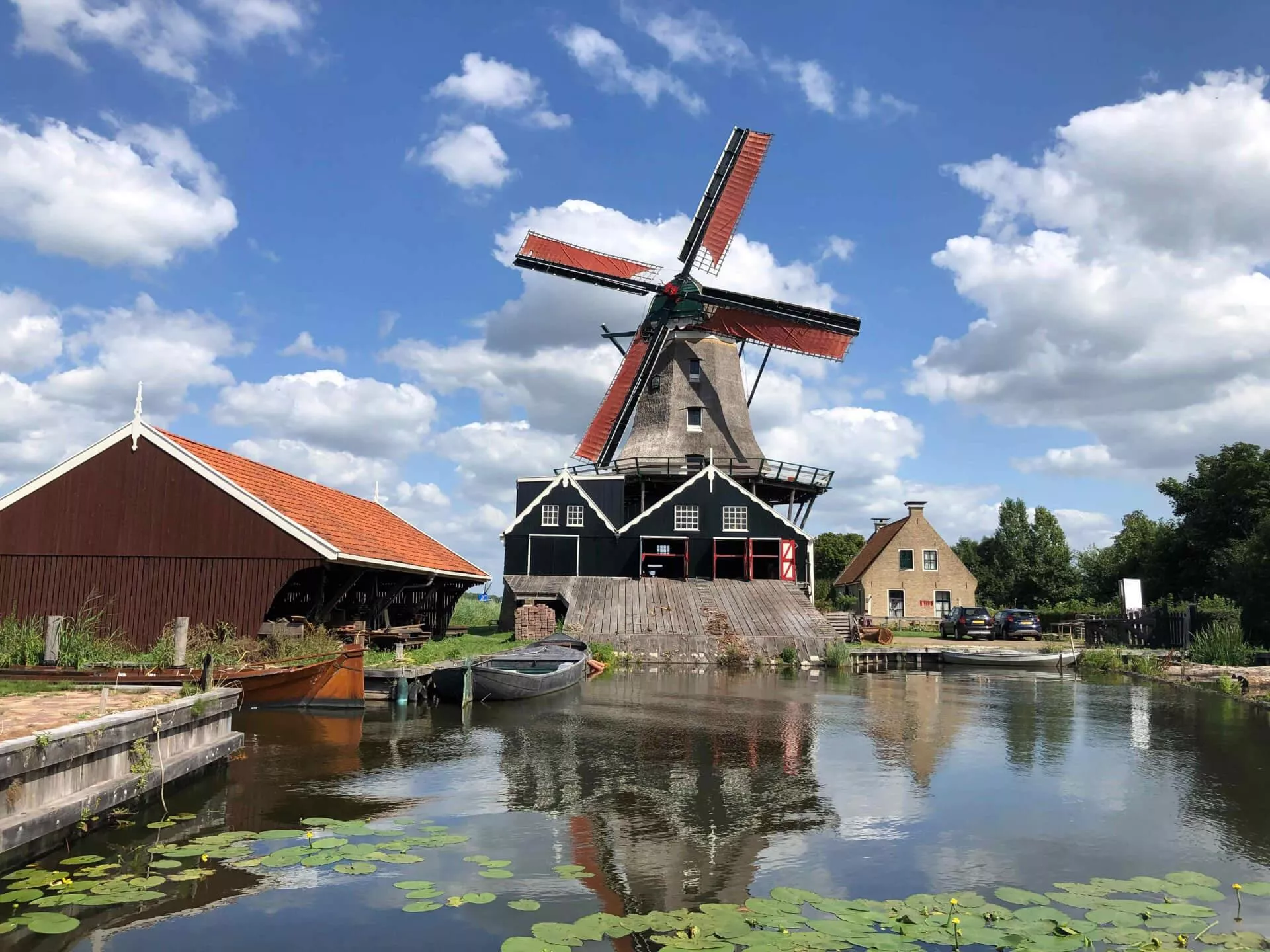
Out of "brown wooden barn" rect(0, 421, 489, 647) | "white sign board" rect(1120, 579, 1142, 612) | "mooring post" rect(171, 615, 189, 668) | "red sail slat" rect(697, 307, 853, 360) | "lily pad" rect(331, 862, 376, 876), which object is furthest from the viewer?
"red sail slat" rect(697, 307, 853, 360)

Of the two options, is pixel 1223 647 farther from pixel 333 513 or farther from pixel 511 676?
pixel 333 513

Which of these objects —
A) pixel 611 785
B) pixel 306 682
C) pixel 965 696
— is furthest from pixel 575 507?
pixel 611 785

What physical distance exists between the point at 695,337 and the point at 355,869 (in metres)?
35.4

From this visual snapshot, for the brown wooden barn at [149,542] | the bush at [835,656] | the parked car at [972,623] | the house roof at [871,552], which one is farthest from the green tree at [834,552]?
the brown wooden barn at [149,542]

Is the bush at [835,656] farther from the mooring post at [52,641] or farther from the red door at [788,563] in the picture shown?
the mooring post at [52,641]

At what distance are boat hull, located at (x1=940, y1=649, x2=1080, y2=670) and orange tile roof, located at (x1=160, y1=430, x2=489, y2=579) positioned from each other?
1807 centimetres

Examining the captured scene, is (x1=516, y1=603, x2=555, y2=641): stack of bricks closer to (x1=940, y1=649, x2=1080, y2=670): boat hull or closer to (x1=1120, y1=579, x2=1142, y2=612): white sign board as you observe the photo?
(x1=940, y1=649, x2=1080, y2=670): boat hull

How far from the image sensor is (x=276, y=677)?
1625 centimetres

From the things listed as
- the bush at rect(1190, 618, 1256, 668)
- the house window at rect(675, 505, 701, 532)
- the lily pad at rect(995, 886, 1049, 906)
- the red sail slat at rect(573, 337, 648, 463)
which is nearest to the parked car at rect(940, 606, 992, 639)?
the bush at rect(1190, 618, 1256, 668)

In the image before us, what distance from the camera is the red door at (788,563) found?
121 ft

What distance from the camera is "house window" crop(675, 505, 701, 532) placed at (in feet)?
121

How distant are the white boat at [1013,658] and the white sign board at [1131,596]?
17.9 feet

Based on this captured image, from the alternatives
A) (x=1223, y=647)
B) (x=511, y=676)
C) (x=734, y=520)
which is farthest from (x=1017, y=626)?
(x=511, y=676)

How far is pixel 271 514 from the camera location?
19.7 metres
